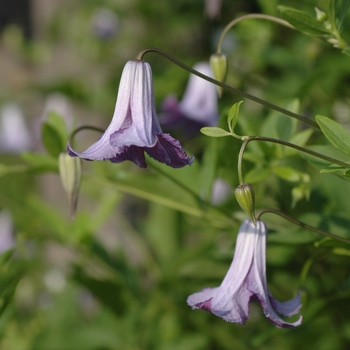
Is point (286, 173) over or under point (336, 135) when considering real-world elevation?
under

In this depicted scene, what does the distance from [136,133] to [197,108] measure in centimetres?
85

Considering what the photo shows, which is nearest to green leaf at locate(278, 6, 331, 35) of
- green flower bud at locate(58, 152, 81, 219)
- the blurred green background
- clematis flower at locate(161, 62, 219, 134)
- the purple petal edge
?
the blurred green background

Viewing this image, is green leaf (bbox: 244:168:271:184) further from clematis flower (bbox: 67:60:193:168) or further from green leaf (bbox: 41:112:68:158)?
green leaf (bbox: 41:112:68:158)

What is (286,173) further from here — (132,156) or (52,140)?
(52,140)

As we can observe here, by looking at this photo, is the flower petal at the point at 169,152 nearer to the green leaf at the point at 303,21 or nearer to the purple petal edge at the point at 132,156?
the purple petal edge at the point at 132,156

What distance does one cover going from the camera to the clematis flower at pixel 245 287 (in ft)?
2.47

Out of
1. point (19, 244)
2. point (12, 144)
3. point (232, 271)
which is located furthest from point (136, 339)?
point (12, 144)

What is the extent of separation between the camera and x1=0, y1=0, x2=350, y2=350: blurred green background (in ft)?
3.33

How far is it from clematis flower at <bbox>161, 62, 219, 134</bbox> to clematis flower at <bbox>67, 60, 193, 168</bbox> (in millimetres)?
692

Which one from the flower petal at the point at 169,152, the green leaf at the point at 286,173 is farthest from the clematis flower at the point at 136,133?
the green leaf at the point at 286,173

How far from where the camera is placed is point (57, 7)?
3.04m

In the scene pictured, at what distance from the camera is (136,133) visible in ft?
2.46

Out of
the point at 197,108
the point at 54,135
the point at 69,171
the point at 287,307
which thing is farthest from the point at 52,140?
the point at 197,108

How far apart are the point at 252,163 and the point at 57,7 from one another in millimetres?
2272
